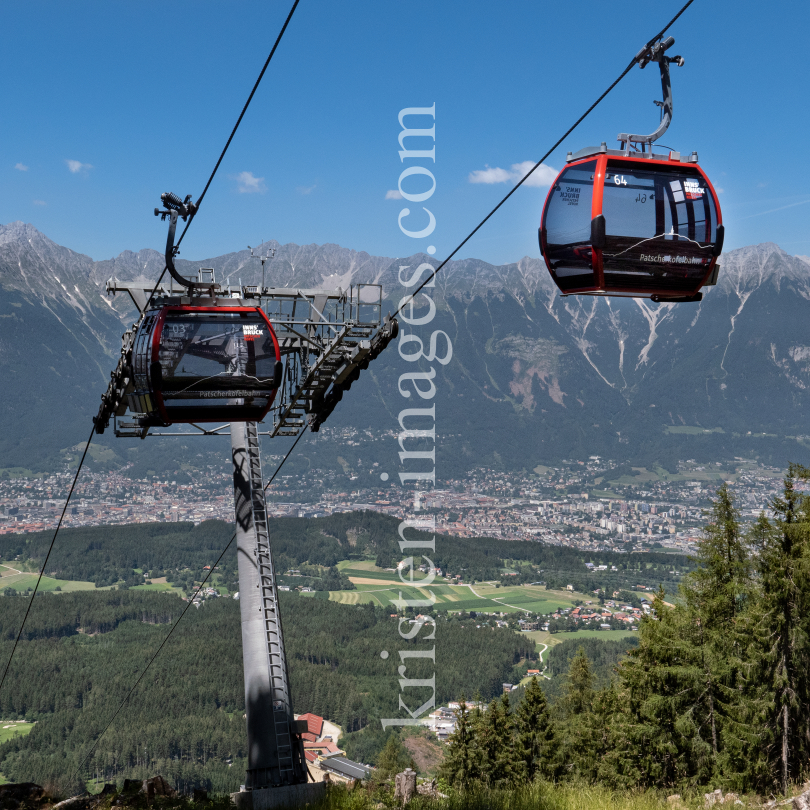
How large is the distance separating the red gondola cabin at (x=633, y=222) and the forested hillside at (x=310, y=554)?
110 meters

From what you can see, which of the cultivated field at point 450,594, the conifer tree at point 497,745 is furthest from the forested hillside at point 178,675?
the conifer tree at point 497,745

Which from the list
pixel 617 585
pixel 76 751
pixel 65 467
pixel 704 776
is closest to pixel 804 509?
pixel 704 776

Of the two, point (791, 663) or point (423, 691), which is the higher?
point (791, 663)

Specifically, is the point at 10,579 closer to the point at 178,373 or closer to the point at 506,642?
the point at 506,642

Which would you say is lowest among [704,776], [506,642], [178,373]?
[506,642]

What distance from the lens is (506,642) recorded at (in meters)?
82.6

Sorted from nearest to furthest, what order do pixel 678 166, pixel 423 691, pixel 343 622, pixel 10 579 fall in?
1. pixel 678 166
2. pixel 423 691
3. pixel 343 622
4. pixel 10 579

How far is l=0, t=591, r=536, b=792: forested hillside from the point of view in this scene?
63.7 m

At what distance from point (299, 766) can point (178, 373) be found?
601cm

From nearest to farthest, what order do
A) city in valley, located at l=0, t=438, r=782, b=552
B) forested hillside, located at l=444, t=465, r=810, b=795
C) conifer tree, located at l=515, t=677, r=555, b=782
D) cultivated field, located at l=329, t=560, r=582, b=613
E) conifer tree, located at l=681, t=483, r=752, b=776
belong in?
1. forested hillside, located at l=444, t=465, r=810, b=795
2. conifer tree, located at l=681, t=483, r=752, b=776
3. conifer tree, located at l=515, t=677, r=555, b=782
4. cultivated field, located at l=329, t=560, r=582, b=613
5. city in valley, located at l=0, t=438, r=782, b=552

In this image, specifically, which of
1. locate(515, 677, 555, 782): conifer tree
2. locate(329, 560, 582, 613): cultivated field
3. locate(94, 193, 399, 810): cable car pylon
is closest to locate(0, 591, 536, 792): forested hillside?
locate(329, 560, 582, 613): cultivated field

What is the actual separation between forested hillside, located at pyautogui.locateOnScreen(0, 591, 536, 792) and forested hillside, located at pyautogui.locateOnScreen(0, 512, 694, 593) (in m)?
19.6

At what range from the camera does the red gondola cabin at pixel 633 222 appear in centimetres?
679

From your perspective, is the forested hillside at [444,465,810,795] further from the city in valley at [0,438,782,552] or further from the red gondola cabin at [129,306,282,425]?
the city in valley at [0,438,782,552]
